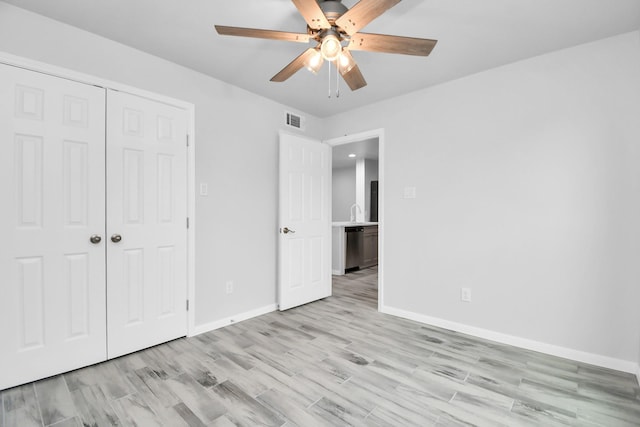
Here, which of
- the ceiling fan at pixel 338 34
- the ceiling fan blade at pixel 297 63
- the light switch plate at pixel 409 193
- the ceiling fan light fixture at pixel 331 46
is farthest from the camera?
the light switch plate at pixel 409 193

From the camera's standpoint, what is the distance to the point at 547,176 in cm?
241

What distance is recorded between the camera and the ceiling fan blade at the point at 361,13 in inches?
53.8

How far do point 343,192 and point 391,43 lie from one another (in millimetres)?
6471

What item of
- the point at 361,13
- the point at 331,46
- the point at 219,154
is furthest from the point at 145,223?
the point at 361,13

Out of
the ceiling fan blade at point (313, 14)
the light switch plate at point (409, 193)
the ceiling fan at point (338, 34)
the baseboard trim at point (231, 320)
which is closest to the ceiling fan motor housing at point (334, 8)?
the ceiling fan at point (338, 34)

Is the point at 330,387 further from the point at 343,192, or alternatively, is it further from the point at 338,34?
the point at 343,192

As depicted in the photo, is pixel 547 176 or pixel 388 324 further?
pixel 388 324

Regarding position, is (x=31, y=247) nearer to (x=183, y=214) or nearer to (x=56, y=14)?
(x=183, y=214)

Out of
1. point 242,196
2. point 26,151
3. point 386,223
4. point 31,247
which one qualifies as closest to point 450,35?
point 386,223

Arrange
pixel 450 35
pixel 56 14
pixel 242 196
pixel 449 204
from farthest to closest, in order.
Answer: pixel 242 196 < pixel 449 204 < pixel 450 35 < pixel 56 14

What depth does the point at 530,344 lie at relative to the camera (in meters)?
2.45

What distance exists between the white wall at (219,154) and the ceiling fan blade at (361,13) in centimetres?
176

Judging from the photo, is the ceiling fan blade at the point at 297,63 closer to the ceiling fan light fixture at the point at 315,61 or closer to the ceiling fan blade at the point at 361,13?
the ceiling fan light fixture at the point at 315,61

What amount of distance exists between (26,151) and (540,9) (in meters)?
3.46
